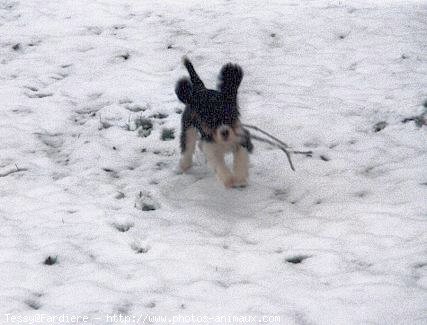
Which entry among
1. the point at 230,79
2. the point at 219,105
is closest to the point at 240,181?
the point at 219,105

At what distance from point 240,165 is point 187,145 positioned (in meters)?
0.63

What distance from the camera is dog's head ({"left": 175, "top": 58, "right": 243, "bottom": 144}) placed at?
171 inches

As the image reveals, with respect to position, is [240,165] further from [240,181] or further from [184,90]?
[184,90]

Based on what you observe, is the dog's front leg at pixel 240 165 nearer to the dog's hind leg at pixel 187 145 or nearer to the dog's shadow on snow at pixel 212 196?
the dog's shadow on snow at pixel 212 196

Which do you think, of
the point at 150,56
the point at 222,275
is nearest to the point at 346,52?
the point at 150,56

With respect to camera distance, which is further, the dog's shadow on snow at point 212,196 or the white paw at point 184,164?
the white paw at point 184,164

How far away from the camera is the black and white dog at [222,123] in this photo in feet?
14.4

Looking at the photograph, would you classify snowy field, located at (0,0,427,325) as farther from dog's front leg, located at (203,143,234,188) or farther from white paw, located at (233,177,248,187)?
dog's front leg, located at (203,143,234,188)

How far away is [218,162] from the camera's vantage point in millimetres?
4559

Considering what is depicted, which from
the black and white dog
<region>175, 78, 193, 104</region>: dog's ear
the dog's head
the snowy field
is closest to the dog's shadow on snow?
the snowy field

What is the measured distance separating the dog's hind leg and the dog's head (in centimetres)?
32

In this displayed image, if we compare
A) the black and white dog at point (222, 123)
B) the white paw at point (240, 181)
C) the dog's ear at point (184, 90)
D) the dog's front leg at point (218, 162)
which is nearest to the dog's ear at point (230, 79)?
the black and white dog at point (222, 123)

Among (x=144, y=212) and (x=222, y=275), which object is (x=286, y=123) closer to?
(x=144, y=212)

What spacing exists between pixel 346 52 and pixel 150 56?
8.73ft
